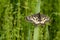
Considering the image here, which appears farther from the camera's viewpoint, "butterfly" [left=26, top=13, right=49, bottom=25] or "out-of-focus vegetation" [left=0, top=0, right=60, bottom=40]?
"out-of-focus vegetation" [left=0, top=0, right=60, bottom=40]

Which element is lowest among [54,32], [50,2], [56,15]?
[54,32]

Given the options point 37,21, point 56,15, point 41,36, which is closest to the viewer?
point 37,21

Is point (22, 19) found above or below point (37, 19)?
below

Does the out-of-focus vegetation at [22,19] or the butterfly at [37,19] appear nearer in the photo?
the butterfly at [37,19]

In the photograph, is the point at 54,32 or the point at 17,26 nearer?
the point at 17,26

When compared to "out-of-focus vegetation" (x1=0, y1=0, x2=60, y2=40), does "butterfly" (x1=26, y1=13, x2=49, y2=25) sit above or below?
above

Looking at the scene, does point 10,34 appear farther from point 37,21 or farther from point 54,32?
point 37,21

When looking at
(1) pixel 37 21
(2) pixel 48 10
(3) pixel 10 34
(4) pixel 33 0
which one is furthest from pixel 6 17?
(1) pixel 37 21

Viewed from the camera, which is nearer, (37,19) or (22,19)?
(37,19)
